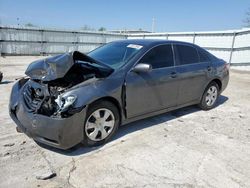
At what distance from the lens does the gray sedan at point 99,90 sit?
3.15 m

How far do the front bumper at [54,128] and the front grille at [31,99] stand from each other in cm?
7

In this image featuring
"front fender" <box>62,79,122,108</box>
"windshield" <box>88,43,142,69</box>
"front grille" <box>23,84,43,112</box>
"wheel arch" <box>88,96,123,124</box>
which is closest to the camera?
"front fender" <box>62,79,122,108</box>

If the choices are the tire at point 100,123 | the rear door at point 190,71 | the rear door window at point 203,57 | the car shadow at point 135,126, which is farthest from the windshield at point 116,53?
the rear door window at point 203,57

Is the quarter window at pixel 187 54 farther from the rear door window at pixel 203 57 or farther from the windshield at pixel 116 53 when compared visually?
the windshield at pixel 116 53

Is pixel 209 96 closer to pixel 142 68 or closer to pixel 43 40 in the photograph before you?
pixel 142 68

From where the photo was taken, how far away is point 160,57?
437cm

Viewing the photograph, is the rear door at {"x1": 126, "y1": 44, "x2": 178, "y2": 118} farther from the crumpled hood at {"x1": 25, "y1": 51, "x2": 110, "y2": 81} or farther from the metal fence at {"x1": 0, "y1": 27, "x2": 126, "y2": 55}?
the metal fence at {"x1": 0, "y1": 27, "x2": 126, "y2": 55}

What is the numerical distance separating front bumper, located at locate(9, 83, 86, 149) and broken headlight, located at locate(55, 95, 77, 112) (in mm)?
146

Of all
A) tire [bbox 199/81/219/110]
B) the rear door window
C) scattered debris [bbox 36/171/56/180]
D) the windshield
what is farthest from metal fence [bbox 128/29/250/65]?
scattered debris [bbox 36/171/56/180]

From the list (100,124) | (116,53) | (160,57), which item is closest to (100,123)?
(100,124)

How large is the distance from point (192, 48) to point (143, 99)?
6.21 ft

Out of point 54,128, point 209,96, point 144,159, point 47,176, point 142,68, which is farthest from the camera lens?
point 209,96

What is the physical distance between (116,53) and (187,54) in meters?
1.59

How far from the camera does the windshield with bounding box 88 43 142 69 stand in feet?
13.1
